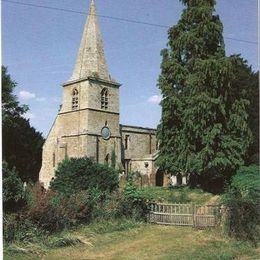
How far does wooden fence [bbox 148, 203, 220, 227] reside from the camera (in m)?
12.2

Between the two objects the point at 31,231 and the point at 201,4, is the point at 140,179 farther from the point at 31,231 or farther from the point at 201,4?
the point at 31,231

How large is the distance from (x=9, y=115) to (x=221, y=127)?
10.5m

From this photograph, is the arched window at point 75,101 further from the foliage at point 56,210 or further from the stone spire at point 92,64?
the foliage at point 56,210

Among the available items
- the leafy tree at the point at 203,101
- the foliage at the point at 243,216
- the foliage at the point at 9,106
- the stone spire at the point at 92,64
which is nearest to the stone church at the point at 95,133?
the stone spire at the point at 92,64

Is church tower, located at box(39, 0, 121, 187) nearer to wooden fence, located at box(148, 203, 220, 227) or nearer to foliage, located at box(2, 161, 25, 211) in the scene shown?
wooden fence, located at box(148, 203, 220, 227)

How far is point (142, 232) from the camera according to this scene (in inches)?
462

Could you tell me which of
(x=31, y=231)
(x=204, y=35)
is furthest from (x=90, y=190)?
(x=204, y=35)

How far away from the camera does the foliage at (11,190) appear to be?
9.89m

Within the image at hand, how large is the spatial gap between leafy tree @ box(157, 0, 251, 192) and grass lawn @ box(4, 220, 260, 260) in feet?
27.5

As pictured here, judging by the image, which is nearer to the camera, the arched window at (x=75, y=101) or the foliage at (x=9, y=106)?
the foliage at (x=9, y=106)

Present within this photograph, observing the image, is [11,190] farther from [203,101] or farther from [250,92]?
[250,92]

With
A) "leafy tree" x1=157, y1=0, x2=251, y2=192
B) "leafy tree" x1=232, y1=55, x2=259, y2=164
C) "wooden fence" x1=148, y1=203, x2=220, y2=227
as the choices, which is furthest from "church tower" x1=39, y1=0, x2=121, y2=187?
"leafy tree" x1=232, y1=55, x2=259, y2=164

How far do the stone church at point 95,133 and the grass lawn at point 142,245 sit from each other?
6139 millimetres

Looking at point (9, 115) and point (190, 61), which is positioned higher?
point (190, 61)
